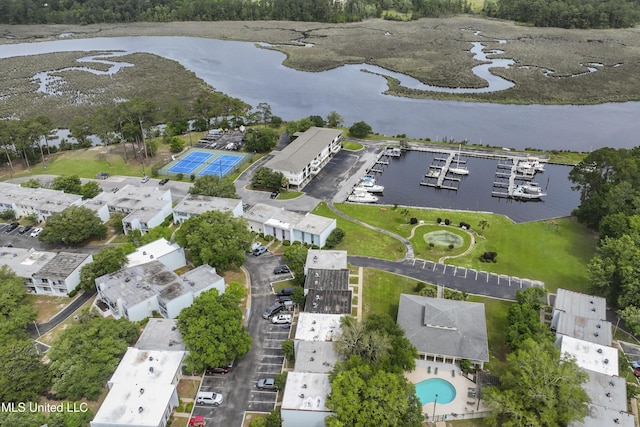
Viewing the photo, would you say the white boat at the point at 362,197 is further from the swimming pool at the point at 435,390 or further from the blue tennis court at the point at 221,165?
the swimming pool at the point at 435,390

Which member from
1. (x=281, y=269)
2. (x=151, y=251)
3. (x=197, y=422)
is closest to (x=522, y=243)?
(x=281, y=269)

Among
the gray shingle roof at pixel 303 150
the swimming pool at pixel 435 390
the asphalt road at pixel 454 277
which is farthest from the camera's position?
the gray shingle roof at pixel 303 150

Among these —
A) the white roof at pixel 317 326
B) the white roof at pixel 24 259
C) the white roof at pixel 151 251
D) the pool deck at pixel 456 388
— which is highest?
the white roof at pixel 151 251

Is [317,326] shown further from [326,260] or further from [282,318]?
[326,260]

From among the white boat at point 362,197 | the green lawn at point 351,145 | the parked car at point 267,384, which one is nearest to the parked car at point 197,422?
the parked car at point 267,384

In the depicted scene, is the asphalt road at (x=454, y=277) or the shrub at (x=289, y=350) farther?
the asphalt road at (x=454, y=277)

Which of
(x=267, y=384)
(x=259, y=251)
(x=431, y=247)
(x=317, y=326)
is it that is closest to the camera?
(x=267, y=384)

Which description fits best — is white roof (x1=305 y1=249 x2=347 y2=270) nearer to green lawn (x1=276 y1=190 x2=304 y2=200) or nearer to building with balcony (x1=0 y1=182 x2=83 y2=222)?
green lawn (x1=276 y1=190 x2=304 y2=200)
